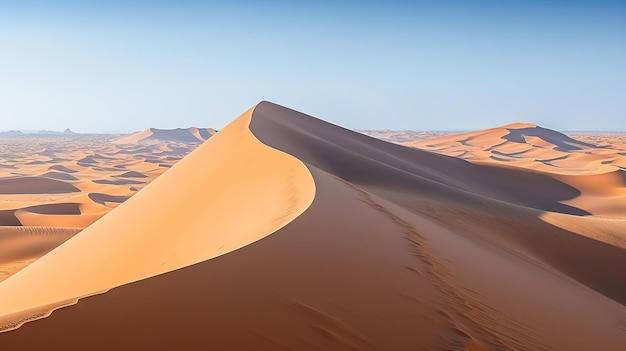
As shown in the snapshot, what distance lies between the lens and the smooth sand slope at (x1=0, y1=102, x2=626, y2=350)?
2.96 m

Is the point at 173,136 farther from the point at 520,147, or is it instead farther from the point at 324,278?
the point at 324,278

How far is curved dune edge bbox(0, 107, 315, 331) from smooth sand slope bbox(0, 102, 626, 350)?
0.05 m

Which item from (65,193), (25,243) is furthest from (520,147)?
(25,243)

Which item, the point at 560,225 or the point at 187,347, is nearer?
the point at 187,347

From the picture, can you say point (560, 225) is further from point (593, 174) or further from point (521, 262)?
point (593, 174)

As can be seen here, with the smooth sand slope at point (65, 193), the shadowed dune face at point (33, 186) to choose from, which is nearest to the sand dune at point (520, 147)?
the smooth sand slope at point (65, 193)

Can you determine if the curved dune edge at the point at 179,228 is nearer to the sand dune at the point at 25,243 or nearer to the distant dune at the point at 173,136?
the sand dune at the point at 25,243

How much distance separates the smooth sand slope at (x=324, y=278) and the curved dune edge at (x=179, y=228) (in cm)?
5

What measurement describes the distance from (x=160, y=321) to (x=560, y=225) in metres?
10.5

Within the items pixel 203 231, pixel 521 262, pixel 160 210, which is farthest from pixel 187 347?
pixel 160 210

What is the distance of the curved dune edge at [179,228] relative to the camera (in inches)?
233

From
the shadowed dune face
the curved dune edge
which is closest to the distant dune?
the shadowed dune face

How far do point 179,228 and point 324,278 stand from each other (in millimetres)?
4324

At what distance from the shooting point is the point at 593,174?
27.4 m
